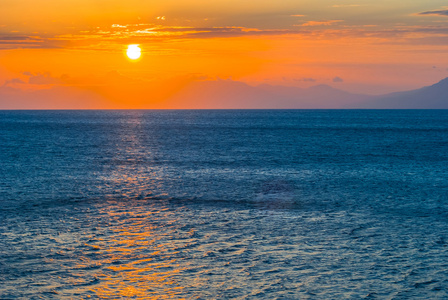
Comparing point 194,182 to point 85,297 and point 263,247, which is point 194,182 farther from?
point 85,297

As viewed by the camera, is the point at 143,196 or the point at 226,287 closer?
the point at 226,287

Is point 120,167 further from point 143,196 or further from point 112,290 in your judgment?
point 112,290

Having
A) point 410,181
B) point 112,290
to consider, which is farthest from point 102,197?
point 410,181

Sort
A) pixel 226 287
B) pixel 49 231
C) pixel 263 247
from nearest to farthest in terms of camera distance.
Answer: pixel 226 287
pixel 263 247
pixel 49 231

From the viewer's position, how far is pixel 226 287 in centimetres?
1593

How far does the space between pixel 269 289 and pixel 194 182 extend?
23002 millimetres

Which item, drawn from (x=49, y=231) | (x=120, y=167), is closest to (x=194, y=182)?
(x=120, y=167)

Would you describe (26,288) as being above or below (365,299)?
above

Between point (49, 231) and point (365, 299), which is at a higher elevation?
point (49, 231)

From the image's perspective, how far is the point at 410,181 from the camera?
3988 cm

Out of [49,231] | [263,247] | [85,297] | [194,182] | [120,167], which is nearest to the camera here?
[85,297]

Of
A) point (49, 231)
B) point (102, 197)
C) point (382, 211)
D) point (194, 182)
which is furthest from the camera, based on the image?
point (194, 182)

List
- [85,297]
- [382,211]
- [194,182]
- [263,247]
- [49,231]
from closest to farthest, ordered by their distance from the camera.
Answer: [85,297], [263,247], [49,231], [382,211], [194,182]

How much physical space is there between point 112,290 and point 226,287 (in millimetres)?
3343
